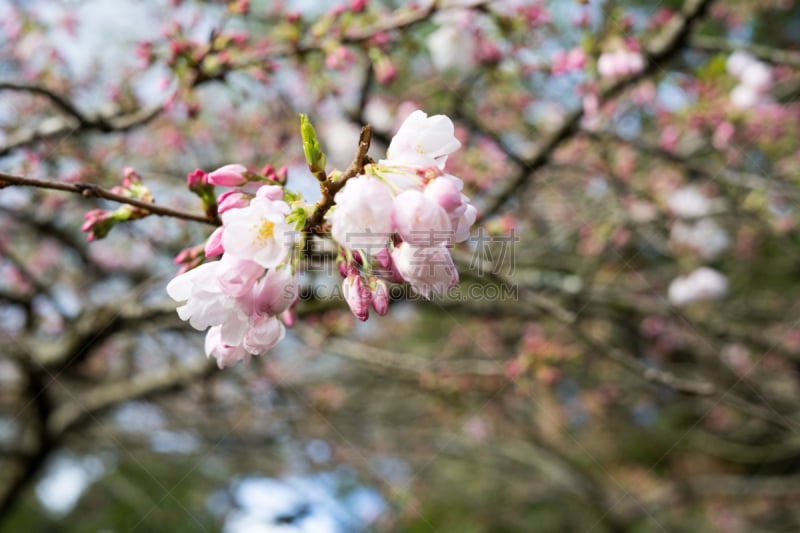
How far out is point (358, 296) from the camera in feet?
2.96

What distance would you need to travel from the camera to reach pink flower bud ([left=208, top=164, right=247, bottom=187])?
3.18ft

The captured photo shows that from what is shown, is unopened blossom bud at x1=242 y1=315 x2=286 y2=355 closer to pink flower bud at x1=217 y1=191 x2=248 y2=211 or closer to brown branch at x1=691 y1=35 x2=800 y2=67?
pink flower bud at x1=217 y1=191 x2=248 y2=211

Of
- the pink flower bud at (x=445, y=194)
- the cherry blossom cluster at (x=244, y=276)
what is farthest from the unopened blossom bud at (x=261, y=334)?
the pink flower bud at (x=445, y=194)

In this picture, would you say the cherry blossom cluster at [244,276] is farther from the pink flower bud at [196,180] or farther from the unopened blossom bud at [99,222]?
the unopened blossom bud at [99,222]

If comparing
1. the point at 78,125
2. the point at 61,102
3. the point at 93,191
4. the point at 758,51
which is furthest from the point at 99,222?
the point at 758,51

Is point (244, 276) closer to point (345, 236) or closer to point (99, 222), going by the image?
point (345, 236)

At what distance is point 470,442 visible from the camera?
459 cm

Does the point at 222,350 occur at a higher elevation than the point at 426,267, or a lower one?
lower

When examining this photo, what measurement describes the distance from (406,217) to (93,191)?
594mm

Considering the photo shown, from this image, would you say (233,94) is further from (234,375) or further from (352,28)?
(234,375)

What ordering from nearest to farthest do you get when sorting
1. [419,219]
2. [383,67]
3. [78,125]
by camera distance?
1. [419,219]
2. [78,125]
3. [383,67]

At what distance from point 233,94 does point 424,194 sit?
1770 mm

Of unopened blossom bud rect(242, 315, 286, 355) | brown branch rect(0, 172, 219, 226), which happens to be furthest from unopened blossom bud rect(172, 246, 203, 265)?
unopened blossom bud rect(242, 315, 286, 355)

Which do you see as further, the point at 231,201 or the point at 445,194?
the point at 231,201
